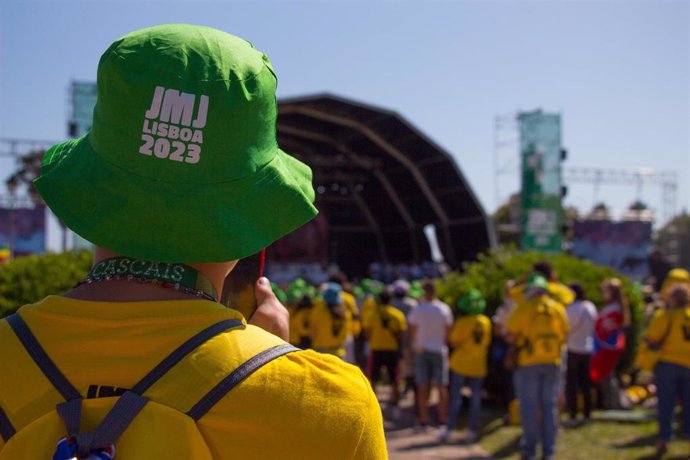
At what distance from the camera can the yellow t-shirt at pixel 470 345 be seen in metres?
9.35

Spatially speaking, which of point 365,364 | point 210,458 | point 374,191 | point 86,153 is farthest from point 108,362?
point 374,191

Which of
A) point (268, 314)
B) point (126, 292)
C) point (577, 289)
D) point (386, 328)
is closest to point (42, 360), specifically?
point (126, 292)

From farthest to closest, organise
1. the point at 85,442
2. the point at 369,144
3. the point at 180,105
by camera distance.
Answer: the point at 369,144 → the point at 180,105 → the point at 85,442

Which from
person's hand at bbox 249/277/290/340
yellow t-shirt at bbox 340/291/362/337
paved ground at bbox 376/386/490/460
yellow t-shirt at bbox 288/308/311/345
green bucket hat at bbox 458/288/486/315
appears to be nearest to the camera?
person's hand at bbox 249/277/290/340

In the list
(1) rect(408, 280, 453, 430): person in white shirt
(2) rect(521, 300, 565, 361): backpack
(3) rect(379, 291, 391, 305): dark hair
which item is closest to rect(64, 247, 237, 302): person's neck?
(2) rect(521, 300, 565, 361): backpack

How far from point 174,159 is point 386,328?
10079mm

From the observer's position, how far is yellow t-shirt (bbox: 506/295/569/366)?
7.52 m

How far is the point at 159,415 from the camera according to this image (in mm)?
1089

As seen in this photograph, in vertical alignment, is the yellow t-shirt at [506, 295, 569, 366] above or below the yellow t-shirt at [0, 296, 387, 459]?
below

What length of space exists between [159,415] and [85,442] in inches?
4.0

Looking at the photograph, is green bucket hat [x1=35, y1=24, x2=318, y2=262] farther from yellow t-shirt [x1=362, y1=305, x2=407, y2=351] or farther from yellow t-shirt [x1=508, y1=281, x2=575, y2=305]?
yellow t-shirt [x1=362, y1=305, x2=407, y2=351]

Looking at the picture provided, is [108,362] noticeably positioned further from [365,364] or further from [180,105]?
[365,364]

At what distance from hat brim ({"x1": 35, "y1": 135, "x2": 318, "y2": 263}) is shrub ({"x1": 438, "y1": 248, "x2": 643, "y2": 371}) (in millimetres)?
10256

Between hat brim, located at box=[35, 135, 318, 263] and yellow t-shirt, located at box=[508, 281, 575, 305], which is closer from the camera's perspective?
hat brim, located at box=[35, 135, 318, 263]
